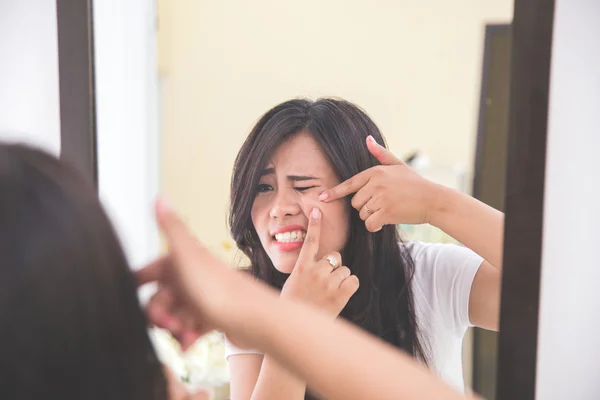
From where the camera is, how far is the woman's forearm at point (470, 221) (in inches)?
19.7

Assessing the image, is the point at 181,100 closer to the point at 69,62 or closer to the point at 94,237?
the point at 69,62

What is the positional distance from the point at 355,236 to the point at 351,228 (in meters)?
0.01

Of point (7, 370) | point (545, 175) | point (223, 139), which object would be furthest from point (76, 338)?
point (223, 139)

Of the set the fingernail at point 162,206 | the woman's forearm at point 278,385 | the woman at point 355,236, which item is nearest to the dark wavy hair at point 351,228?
the woman at point 355,236

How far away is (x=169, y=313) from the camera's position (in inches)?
13.8

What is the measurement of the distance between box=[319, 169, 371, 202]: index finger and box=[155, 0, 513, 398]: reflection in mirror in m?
0.02

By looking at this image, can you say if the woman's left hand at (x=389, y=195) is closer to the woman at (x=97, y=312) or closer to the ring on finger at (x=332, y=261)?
the ring on finger at (x=332, y=261)

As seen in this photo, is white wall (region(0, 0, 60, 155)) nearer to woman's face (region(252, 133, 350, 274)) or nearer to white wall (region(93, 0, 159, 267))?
white wall (region(93, 0, 159, 267))

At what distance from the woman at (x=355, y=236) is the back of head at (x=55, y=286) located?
249 millimetres

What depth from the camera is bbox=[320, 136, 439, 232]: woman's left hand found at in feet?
1.80

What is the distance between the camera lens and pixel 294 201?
56 centimetres

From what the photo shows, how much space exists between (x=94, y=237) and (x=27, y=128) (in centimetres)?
33

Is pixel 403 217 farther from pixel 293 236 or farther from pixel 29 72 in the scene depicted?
pixel 29 72

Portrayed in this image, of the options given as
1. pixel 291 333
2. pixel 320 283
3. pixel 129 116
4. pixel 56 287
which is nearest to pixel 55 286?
pixel 56 287
